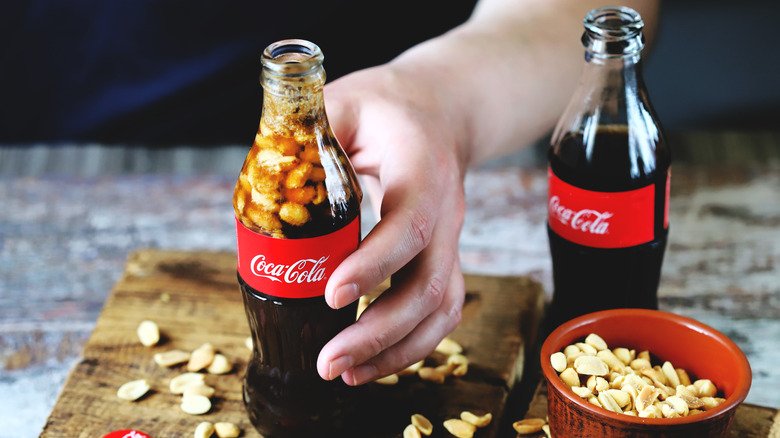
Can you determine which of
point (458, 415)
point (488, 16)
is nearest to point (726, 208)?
point (488, 16)

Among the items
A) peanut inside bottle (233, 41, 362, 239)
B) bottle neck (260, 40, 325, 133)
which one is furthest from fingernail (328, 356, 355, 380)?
bottle neck (260, 40, 325, 133)

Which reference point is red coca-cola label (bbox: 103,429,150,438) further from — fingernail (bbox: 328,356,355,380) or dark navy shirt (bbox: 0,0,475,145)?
dark navy shirt (bbox: 0,0,475,145)

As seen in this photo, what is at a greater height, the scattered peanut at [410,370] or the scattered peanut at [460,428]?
the scattered peanut at [460,428]

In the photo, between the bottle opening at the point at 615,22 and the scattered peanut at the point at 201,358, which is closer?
the bottle opening at the point at 615,22

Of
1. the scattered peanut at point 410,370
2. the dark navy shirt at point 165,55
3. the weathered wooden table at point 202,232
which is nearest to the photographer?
the scattered peanut at point 410,370

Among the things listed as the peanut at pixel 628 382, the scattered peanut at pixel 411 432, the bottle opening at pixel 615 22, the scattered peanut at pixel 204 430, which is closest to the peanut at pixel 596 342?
the peanut at pixel 628 382

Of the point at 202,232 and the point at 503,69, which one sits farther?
the point at 202,232

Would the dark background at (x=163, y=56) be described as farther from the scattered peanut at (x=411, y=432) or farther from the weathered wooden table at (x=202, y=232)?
the scattered peanut at (x=411, y=432)

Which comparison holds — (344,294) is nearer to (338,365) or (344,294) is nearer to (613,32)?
(338,365)

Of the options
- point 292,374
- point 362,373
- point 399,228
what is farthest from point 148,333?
Answer: point 399,228
